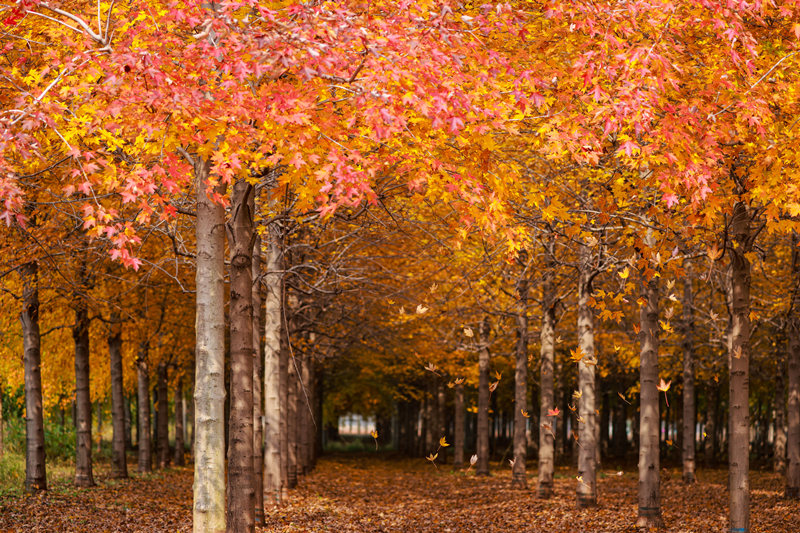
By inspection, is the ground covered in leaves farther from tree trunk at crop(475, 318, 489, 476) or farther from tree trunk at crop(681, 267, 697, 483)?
tree trunk at crop(475, 318, 489, 476)

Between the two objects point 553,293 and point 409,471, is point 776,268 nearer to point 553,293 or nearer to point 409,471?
point 553,293

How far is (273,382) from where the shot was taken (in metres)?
15.2

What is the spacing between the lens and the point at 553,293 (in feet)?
61.0

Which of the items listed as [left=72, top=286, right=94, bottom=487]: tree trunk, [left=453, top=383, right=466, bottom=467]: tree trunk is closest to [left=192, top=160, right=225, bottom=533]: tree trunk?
[left=72, top=286, right=94, bottom=487]: tree trunk

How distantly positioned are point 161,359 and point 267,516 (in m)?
11.5

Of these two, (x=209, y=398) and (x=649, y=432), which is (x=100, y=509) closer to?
(x=209, y=398)

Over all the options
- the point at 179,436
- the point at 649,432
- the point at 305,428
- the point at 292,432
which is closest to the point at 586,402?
the point at 649,432

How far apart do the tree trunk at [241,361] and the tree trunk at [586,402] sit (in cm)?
691

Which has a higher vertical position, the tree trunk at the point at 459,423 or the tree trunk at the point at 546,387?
the tree trunk at the point at 546,387

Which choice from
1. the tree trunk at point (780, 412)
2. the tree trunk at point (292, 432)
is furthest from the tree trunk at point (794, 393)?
the tree trunk at point (292, 432)

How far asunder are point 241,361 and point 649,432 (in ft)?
21.3

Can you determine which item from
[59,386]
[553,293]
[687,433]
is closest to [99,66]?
[553,293]

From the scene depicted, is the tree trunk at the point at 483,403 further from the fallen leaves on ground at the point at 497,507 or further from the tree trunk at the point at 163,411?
the tree trunk at the point at 163,411

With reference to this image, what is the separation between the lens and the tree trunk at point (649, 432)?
1196cm
